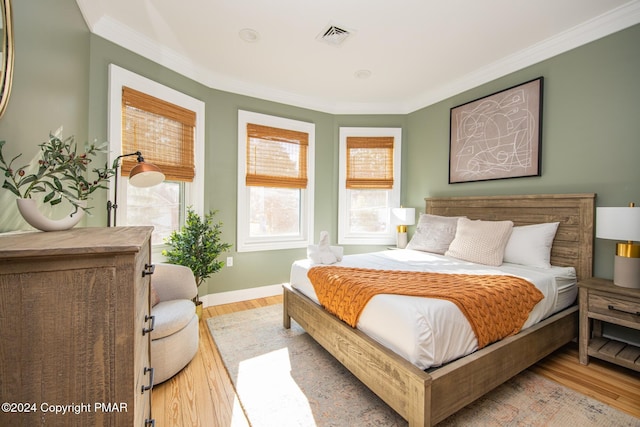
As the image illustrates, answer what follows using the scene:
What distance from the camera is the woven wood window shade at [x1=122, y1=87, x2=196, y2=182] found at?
2471 millimetres

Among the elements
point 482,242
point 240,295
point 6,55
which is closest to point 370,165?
point 482,242

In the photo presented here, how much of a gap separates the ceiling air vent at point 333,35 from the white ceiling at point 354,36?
5 centimetres

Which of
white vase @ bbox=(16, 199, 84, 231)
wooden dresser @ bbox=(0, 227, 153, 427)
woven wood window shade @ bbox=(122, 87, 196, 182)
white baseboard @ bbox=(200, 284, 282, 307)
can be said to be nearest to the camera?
wooden dresser @ bbox=(0, 227, 153, 427)

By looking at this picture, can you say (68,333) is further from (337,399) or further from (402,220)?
(402,220)

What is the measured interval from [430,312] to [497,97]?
9.13ft

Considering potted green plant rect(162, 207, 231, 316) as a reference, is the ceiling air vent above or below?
above

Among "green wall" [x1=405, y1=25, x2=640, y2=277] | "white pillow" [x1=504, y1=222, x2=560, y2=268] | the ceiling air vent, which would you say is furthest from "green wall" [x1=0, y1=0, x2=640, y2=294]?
the ceiling air vent

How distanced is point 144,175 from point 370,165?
3079mm

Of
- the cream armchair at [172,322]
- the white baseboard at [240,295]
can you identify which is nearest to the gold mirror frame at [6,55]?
the cream armchair at [172,322]

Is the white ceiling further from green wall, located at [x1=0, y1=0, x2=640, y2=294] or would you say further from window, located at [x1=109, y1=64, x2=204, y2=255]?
window, located at [x1=109, y1=64, x2=204, y2=255]

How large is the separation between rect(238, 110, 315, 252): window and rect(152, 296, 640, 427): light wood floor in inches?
64.8

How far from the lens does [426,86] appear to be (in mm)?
3588

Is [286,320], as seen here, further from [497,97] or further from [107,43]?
[497,97]

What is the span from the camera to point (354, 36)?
2.55m
